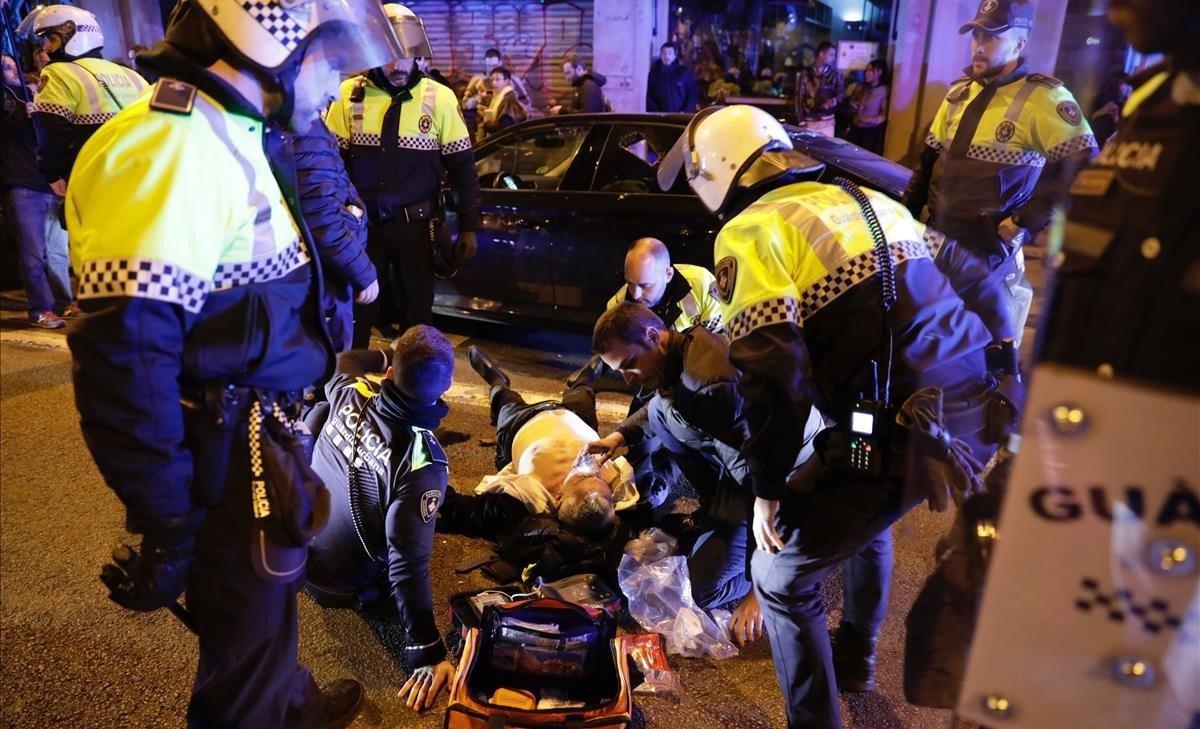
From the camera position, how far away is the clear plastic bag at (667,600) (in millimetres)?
2801

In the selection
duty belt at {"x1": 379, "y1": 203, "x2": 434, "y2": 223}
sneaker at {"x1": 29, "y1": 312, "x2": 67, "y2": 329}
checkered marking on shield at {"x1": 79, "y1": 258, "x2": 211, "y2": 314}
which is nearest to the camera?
checkered marking on shield at {"x1": 79, "y1": 258, "x2": 211, "y2": 314}

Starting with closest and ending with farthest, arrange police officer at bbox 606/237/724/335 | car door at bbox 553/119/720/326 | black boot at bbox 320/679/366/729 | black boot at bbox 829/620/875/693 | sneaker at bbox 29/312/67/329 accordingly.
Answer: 1. black boot at bbox 320/679/366/729
2. black boot at bbox 829/620/875/693
3. police officer at bbox 606/237/724/335
4. car door at bbox 553/119/720/326
5. sneaker at bbox 29/312/67/329

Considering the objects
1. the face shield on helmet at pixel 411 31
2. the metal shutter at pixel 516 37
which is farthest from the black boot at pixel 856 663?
the metal shutter at pixel 516 37

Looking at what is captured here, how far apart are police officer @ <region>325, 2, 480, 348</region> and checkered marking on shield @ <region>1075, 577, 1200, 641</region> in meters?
4.24

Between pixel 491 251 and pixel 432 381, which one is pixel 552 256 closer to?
pixel 491 251

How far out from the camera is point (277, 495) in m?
1.74

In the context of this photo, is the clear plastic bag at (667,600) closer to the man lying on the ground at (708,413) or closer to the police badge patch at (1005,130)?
the man lying on the ground at (708,413)

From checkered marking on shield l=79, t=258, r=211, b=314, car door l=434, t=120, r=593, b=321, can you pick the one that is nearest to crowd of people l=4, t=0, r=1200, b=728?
checkered marking on shield l=79, t=258, r=211, b=314

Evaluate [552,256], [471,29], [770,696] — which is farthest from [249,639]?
[471,29]

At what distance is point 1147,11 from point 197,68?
1602 millimetres

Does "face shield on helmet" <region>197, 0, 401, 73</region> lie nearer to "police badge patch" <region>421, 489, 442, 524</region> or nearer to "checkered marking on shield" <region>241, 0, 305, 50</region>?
"checkered marking on shield" <region>241, 0, 305, 50</region>

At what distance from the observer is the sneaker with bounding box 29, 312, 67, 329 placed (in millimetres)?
6285

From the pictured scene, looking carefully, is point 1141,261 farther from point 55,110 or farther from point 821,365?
point 55,110

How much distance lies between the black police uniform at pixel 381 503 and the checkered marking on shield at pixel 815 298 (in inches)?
42.6
